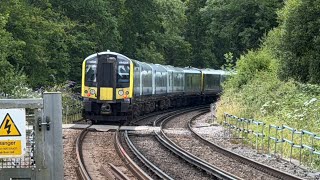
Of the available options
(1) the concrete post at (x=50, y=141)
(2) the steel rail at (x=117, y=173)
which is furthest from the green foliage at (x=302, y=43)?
(1) the concrete post at (x=50, y=141)

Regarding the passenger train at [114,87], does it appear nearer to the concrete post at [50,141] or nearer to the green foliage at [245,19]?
the concrete post at [50,141]

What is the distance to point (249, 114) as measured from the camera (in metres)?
23.2

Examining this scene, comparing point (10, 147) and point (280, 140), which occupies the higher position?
point (10, 147)

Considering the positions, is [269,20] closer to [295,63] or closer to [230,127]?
[295,63]

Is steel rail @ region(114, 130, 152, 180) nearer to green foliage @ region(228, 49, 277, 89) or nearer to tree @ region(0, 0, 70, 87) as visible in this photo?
tree @ region(0, 0, 70, 87)

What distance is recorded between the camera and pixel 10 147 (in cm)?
504

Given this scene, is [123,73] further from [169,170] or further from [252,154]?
[169,170]

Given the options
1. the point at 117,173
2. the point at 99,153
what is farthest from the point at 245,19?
the point at 117,173

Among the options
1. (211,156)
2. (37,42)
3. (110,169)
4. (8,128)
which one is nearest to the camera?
(8,128)

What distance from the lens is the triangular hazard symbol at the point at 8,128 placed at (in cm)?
501

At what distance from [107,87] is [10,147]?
1990 centimetres

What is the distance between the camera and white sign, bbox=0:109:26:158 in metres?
5.02

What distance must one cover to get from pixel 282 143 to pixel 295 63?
9626 mm

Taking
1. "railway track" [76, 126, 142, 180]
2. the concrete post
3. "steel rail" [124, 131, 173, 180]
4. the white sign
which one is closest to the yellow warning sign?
the white sign
